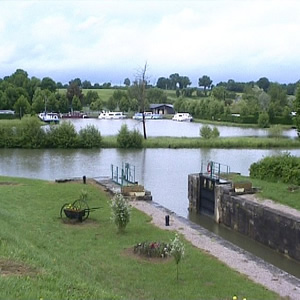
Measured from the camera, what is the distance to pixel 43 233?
14.0 meters

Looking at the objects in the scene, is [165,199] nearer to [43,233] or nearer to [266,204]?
[266,204]

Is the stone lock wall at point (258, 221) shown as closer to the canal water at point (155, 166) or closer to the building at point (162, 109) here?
the canal water at point (155, 166)

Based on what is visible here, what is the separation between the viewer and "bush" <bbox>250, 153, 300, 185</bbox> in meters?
22.2

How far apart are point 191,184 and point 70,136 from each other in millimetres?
24762

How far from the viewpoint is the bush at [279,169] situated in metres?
22.2

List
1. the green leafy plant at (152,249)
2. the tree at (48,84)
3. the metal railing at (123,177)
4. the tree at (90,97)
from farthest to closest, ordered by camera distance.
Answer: the tree at (90,97) → the tree at (48,84) → the metal railing at (123,177) → the green leafy plant at (152,249)

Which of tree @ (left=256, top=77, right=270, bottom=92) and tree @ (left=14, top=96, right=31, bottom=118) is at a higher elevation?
tree @ (left=256, top=77, right=270, bottom=92)

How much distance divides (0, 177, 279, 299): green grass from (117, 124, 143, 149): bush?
2868 cm

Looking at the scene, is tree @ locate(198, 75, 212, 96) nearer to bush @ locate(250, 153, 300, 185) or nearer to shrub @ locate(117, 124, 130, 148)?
shrub @ locate(117, 124, 130, 148)

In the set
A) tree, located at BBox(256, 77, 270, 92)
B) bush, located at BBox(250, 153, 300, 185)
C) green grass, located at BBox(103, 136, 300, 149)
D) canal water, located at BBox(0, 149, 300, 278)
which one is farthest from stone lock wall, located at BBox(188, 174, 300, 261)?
tree, located at BBox(256, 77, 270, 92)

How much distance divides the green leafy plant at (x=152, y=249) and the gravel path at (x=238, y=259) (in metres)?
1.29

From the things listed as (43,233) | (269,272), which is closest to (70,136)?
(43,233)

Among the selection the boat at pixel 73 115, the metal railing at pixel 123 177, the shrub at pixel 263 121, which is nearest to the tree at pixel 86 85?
the boat at pixel 73 115

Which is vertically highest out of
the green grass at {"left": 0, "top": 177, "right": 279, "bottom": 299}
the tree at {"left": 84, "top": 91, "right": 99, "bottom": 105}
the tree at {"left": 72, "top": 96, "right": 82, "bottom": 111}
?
the tree at {"left": 84, "top": 91, "right": 99, "bottom": 105}
